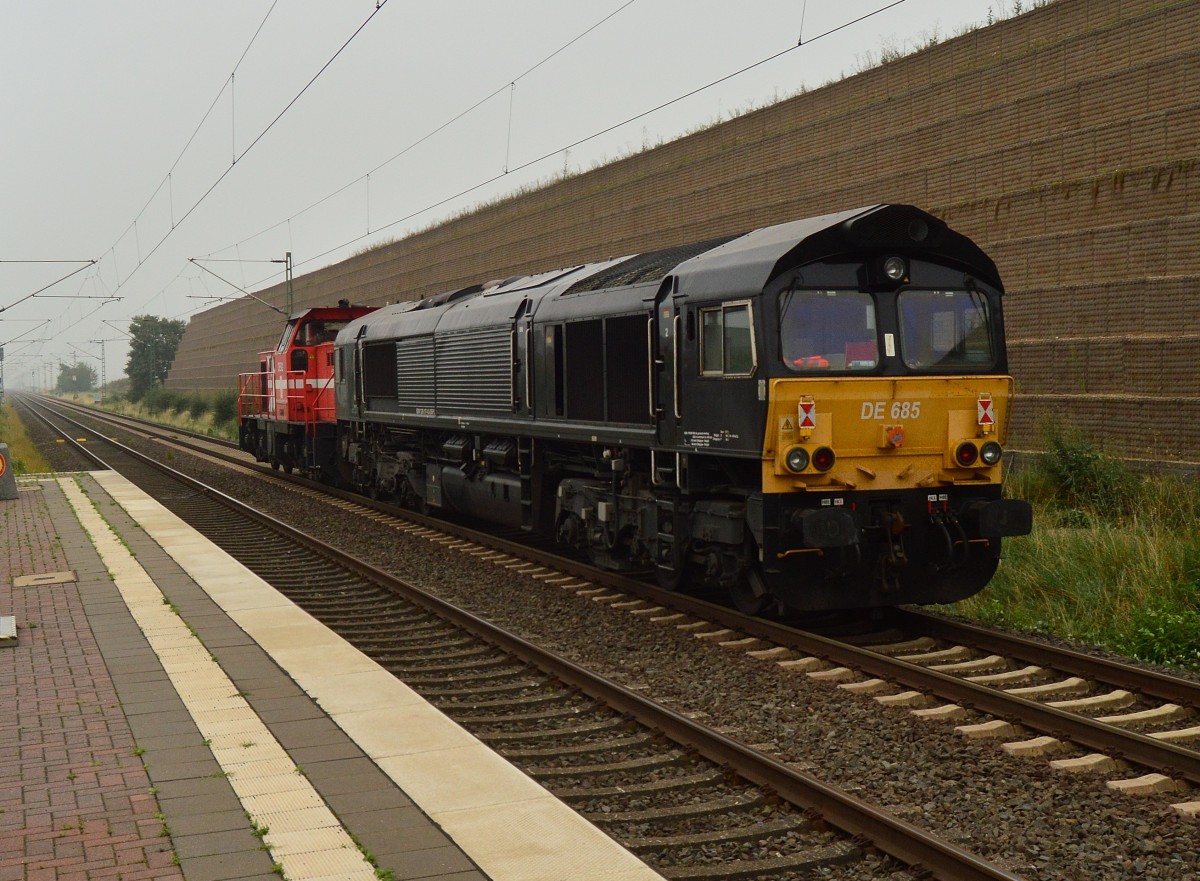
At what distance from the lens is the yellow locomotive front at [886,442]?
31.0 ft

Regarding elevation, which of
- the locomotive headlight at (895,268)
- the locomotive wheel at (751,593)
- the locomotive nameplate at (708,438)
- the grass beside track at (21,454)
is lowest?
the locomotive wheel at (751,593)

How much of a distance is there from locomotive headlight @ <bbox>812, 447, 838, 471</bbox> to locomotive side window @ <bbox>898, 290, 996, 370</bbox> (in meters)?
1.18

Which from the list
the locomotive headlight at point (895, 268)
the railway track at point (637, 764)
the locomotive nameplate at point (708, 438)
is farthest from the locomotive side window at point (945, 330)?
the railway track at point (637, 764)

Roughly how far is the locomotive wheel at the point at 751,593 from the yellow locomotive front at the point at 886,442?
16 centimetres

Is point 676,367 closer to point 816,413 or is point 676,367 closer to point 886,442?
point 816,413

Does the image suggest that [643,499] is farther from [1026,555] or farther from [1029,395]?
[1029,395]

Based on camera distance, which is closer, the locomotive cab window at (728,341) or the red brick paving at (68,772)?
the red brick paving at (68,772)

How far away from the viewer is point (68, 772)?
6258 millimetres

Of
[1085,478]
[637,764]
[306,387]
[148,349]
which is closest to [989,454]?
[637,764]

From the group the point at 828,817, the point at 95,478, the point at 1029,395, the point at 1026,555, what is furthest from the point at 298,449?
the point at 828,817

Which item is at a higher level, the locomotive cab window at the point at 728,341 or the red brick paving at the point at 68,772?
the locomotive cab window at the point at 728,341

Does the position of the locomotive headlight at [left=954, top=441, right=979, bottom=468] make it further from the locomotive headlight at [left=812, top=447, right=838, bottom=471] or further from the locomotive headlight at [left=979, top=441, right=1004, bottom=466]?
the locomotive headlight at [left=812, top=447, right=838, bottom=471]

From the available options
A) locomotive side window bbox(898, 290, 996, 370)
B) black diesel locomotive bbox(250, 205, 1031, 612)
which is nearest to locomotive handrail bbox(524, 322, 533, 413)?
black diesel locomotive bbox(250, 205, 1031, 612)

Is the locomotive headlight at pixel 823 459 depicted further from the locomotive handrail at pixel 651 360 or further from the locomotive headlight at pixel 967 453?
the locomotive handrail at pixel 651 360
